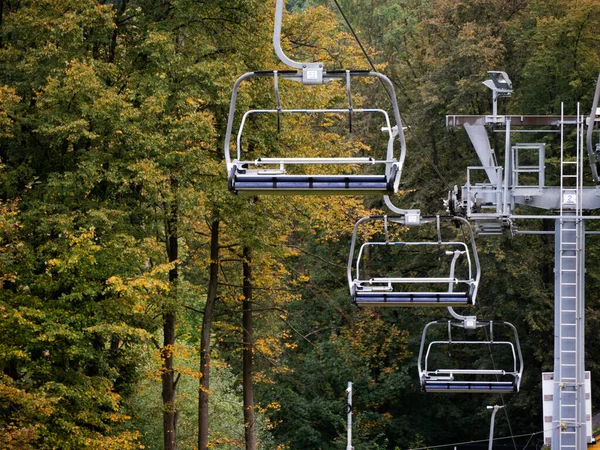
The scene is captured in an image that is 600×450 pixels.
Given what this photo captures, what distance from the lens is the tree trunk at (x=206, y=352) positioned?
87.1ft

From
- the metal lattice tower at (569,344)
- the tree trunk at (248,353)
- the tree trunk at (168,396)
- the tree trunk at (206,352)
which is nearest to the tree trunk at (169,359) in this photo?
the tree trunk at (168,396)

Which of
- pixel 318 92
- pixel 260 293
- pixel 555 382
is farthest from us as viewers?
pixel 260 293

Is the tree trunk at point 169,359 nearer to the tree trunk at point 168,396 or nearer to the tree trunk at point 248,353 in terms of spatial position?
the tree trunk at point 168,396

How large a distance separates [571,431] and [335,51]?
663 inches

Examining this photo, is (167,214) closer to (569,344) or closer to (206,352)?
(206,352)

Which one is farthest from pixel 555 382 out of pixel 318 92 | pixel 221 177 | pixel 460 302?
pixel 318 92

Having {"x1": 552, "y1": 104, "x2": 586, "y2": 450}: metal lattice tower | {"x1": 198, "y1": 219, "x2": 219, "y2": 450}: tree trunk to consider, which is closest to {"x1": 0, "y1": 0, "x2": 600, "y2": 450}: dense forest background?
{"x1": 198, "y1": 219, "x2": 219, "y2": 450}: tree trunk

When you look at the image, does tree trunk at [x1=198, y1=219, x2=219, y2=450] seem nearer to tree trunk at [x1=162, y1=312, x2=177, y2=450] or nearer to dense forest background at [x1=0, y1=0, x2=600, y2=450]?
dense forest background at [x1=0, y1=0, x2=600, y2=450]

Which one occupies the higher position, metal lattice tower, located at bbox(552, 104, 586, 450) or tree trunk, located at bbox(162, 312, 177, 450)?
metal lattice tower, located at bbox(552, 104, 586, 450)

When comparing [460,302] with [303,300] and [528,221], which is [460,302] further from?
[303,300]

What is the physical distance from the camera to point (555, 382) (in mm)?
16609

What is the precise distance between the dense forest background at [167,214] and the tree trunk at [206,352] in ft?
0.17

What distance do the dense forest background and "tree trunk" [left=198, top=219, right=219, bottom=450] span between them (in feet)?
0.17

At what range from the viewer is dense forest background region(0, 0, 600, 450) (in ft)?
70.6
